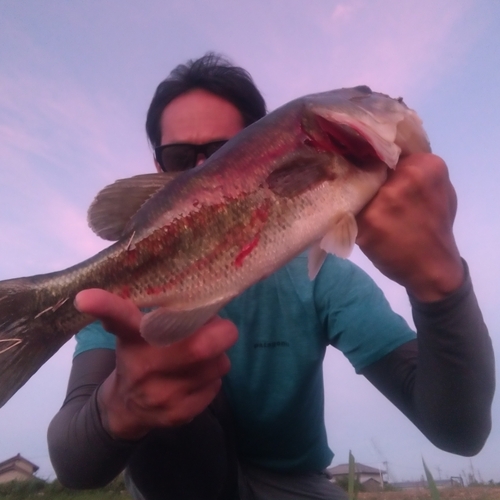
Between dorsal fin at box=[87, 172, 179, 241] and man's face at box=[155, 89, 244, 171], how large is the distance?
52.8 inches

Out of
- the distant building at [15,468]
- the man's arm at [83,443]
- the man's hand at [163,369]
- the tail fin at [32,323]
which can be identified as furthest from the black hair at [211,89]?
the distant building at [15,468]

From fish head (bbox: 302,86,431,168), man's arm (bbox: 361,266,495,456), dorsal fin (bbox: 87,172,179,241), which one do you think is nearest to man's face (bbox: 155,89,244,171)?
dorsal fin (bbox: 87,172,179,241)

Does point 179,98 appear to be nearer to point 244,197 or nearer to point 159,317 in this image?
point 244,197

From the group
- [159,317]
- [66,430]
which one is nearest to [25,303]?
[159,317]

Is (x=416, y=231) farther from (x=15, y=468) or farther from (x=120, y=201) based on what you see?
(x=15, y=468)

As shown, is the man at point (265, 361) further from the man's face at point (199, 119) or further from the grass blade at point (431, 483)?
the grass blade at point (431, 483)

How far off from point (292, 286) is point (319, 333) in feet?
1.17

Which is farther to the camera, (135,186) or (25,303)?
(135,186)

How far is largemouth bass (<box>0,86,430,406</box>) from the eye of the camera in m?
1.54

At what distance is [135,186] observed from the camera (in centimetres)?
180

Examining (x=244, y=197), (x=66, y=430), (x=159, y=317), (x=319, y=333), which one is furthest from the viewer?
(x=319, y=333)

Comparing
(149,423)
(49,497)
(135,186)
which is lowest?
(49,497)

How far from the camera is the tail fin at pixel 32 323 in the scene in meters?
1.51

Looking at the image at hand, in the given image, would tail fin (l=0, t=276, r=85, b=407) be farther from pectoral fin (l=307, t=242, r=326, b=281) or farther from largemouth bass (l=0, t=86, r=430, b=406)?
pectoral fin (l=307, t=242, r=326, b=281)
